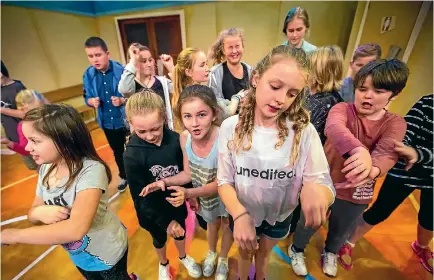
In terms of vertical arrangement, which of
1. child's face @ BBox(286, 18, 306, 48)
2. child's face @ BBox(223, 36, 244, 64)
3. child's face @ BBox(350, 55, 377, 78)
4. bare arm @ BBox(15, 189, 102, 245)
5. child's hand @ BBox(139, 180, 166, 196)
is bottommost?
child's hand @ BBox(139, 180, 166, 196)

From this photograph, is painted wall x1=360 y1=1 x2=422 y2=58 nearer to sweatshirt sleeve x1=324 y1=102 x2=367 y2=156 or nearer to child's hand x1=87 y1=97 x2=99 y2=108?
sweatshirt sleeve x1=324 y1=102 x2=367 y2=156

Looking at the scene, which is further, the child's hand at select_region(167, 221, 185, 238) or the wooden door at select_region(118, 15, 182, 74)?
the wooden door at select_region(118, 15, 182, 74)

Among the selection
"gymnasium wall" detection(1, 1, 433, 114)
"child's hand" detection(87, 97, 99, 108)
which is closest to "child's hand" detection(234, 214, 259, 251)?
"child's hand" detection(87, 97, 99, 108)

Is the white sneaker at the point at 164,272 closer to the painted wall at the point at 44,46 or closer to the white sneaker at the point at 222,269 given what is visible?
the white sneaker at the point at 222,269

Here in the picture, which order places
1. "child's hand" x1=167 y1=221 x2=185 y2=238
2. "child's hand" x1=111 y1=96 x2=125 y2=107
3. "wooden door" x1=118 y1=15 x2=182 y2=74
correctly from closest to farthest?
"child's hand" x1=167 y1=221 x2=185 y2=238, "child's hand" x1=111 y1=96 x2=125 y2=107, "wooden door" x1=118 y1=15 x2=182 y2=74

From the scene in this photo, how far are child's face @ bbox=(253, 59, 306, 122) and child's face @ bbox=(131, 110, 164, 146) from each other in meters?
0.53

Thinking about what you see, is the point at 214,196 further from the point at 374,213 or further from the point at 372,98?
the point at 374,213

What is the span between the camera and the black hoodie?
3.45 feet

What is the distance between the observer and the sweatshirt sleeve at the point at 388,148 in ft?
2.83

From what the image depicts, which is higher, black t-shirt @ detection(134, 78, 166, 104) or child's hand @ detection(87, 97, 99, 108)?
black t-shirt @ detection(134, 78, 166, 104)

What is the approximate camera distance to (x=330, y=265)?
1490 mm

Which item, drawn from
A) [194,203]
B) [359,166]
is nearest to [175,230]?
[194,203]

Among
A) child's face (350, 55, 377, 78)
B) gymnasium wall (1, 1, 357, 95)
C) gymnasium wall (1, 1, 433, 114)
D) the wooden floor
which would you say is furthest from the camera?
gymnasium wall (1, 1, 357, 95)

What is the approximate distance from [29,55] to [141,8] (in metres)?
1.92
